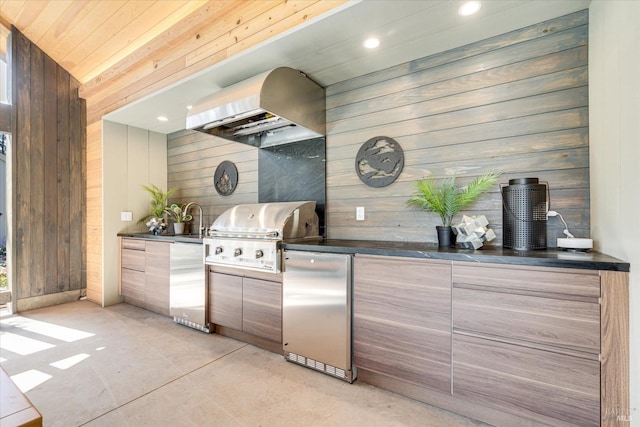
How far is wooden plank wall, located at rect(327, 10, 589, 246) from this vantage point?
5.73ft

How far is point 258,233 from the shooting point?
239 centimetres

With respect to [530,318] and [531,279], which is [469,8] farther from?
[530,318]

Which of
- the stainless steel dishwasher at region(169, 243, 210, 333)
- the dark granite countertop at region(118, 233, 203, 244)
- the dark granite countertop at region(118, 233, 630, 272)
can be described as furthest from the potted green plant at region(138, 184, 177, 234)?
the dark granite countertop at region(118, 233, 630, 272)

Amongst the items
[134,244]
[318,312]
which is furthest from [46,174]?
[318,312]

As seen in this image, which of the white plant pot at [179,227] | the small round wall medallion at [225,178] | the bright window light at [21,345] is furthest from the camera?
the white plant pot at [179,227]

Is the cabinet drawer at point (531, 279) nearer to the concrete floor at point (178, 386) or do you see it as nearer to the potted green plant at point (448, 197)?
the potted green plant at point (448, 197)

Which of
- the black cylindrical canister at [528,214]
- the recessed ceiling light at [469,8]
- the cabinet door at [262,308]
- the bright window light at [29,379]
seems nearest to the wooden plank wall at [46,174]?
the bright window light at [29,379]

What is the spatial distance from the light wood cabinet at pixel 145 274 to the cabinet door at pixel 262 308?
1151mm

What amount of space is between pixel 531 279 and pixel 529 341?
0.94 feet

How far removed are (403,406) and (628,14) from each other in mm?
2149

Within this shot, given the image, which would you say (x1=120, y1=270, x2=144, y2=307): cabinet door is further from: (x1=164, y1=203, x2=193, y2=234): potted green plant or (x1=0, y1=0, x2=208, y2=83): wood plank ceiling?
(x1=0, y1=0, x2=208, y2=83): wood plank ceiling

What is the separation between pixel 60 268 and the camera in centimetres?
369

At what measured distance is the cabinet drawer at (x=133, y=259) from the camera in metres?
3.31

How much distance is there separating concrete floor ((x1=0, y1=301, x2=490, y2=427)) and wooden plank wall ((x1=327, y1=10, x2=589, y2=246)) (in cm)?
114
